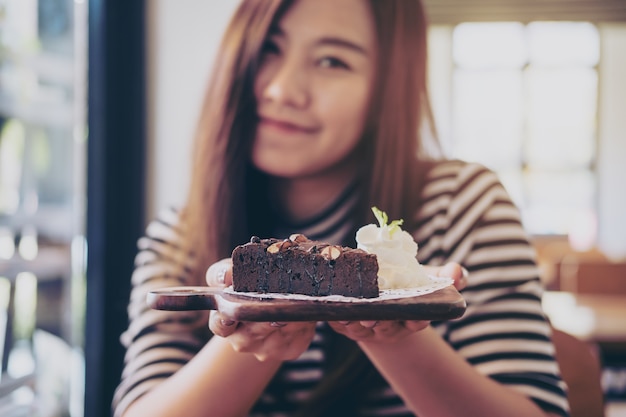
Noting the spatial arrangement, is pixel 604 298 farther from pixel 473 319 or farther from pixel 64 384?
pixel 64 384

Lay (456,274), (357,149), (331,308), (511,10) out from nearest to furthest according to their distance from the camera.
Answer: (331,308), (456,274), (357,149), (511,10)

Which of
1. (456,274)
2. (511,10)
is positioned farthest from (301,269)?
(511,10)

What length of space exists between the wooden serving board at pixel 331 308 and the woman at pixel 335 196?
512mm

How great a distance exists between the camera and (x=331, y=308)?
37.9 inches

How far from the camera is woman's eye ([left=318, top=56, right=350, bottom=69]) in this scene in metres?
1.62

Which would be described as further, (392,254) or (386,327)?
(392,254)

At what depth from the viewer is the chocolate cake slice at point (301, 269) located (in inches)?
46.3

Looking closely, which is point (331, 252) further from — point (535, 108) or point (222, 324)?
point (535, 108)

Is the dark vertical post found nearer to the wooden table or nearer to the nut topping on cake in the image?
the nut topping on cake

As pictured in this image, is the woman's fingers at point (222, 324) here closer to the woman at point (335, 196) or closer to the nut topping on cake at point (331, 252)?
the nut topping on cake at point (331, 252)

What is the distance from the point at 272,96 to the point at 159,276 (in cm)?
59

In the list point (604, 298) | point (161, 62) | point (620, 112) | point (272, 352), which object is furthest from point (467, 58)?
point (272, 352)

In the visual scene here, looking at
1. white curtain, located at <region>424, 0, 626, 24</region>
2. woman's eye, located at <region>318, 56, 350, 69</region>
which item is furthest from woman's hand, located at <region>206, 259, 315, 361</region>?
white curtain, located at <region>424, 0, 626, 24</region>

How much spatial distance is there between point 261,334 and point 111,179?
1690mm
